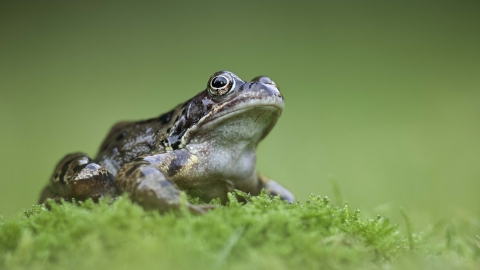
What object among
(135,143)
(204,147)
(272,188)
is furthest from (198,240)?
(272,188)

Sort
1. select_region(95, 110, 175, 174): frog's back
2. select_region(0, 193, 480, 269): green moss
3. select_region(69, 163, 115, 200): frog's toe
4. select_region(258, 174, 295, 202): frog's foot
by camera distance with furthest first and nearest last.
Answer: select_region(258, 174, 295, 202): frog's foot → select_region(95, 110, 175, 174): frog's back → select_region(69, 163, 115, 200): frog's toe → select_region(0, 193, 480, 269): green moss

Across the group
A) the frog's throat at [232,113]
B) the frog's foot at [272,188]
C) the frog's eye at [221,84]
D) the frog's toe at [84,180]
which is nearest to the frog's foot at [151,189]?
the frog's toe at [84,180]

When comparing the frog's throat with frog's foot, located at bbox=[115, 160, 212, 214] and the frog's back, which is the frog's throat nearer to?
the frog's back

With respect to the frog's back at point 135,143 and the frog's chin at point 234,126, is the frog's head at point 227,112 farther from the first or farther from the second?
the frog's back at point 135,143

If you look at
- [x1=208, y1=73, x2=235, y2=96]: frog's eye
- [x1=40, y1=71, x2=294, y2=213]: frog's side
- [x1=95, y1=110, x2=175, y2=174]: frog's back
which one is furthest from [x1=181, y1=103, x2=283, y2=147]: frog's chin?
[x1=95, y1=110, x2=175, y2=174]: frog's back

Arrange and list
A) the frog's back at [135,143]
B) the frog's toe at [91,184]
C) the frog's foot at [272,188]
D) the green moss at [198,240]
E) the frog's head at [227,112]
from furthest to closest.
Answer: the frog's foot at [272,188], the frog's back at [135,143], the frog's head at [227,112], the frog's toe at [91,184], the green moss at [198,240]

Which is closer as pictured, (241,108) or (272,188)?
(241,108)

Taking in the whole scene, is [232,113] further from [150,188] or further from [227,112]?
[150,188]
